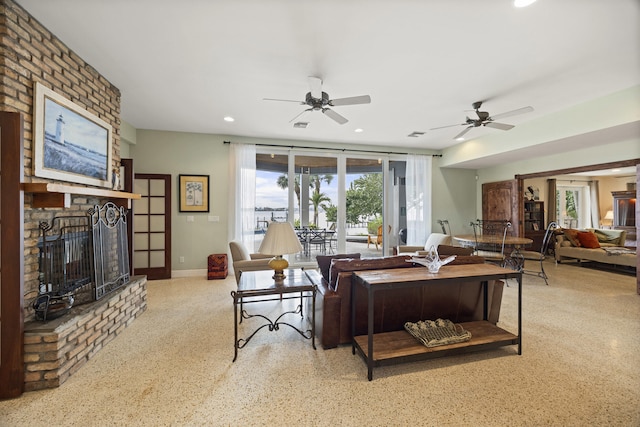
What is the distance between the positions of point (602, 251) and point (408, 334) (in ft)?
20.2

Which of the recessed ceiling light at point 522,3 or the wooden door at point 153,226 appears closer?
the recessed ceiling light at point 522,3

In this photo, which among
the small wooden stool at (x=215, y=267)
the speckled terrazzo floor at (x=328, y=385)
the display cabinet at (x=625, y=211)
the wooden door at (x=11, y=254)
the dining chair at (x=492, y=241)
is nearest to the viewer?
the speckled terrazzo floor at (x=328, y=385)

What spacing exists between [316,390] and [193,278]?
384 cm

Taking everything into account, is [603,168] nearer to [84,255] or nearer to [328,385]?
[328,385]

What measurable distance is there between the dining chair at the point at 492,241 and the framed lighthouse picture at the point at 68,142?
5329 millimetres

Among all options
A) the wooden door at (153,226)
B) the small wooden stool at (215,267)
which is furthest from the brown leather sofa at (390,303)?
the wooden door at (153,226)

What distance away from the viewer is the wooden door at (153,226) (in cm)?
494

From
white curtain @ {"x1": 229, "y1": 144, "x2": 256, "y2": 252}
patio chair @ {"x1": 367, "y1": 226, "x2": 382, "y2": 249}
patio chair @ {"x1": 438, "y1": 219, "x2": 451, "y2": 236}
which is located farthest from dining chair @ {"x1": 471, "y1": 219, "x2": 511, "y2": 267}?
white curtain @ {"x1": 229, "y1": 144, "x2": 256, "y2": 252}

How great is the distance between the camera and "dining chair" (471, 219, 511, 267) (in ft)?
15.7

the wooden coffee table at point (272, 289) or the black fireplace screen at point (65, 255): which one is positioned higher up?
the black fireplace screen at point (65, 255)

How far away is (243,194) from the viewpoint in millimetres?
5309

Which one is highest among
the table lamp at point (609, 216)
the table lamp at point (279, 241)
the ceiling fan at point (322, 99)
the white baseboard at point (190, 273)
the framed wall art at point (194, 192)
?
the ceiling fan at point (322, 99)

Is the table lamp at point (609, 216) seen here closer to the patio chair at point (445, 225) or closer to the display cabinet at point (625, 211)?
the display cabinet at point (625, 211)

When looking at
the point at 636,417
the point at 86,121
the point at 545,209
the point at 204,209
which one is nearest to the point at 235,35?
the point at 86,121
